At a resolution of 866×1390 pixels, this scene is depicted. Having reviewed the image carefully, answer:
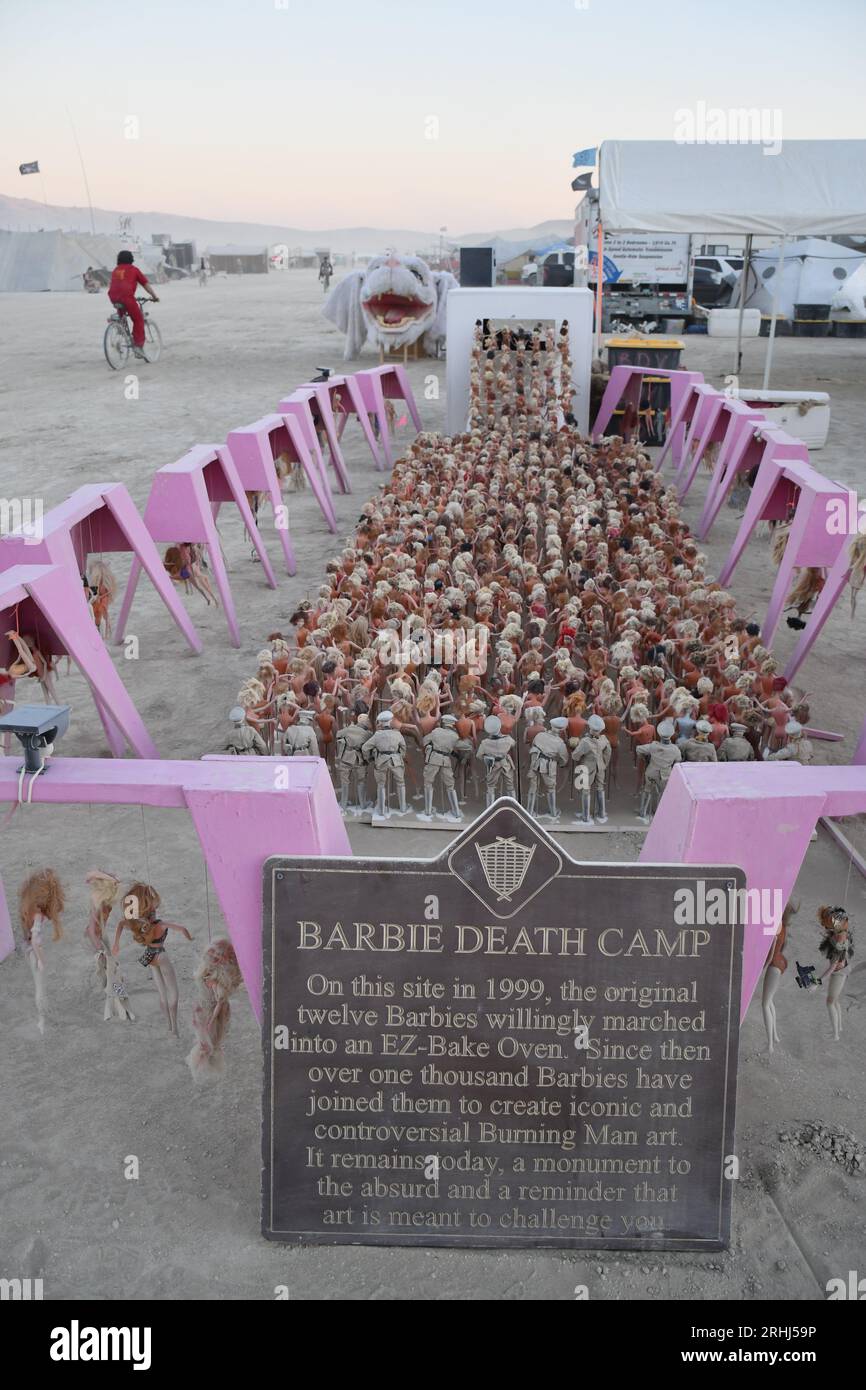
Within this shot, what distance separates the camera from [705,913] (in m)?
3.93

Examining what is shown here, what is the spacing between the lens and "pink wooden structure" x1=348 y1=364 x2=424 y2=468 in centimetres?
1750

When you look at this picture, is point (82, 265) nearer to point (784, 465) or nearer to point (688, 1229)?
point (784, 465)

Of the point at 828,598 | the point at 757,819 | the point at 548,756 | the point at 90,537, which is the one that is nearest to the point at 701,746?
the point at 548,756

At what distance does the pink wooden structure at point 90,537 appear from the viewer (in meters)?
7.00

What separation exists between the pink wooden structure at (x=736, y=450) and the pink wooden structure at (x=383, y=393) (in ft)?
18.9

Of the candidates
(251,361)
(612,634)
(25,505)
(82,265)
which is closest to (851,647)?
(612,634)

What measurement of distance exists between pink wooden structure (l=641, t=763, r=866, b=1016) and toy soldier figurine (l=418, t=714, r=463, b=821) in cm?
302

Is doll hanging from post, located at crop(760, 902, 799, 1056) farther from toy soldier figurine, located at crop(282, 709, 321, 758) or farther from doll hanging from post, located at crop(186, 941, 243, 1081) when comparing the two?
toy soldier figurine, located at crop(282, 709, 321, 758)

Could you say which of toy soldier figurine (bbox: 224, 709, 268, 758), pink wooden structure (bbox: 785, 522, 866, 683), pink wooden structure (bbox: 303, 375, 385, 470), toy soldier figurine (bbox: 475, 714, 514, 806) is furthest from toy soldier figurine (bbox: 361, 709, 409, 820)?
pink wooden structure (bbox: 303, 375, 385, 470)

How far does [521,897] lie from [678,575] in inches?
243

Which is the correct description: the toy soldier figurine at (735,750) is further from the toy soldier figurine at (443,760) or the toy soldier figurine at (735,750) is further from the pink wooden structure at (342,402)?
the pink wooden structure at (342,402)

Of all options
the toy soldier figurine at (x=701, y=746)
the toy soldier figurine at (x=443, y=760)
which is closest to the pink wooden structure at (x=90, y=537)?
the toy soldier figurine at (x=443, y=760)

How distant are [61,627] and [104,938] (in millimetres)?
2587

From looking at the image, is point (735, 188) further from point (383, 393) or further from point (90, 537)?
point (90, 537)
